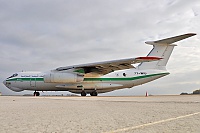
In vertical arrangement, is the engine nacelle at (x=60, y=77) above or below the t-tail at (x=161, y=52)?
Answer: below

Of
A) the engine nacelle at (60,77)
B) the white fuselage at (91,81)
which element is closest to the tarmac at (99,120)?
the engine nacelle at (60,77)

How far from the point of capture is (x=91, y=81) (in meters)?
22.2

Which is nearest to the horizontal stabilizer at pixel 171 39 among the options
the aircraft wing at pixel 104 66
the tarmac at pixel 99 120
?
the aircraft wing at pixel 104 66

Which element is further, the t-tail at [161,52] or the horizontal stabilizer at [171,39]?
the t-tail at [161,52]

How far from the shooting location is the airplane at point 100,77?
2138 cm

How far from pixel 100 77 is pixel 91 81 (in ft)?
3.31

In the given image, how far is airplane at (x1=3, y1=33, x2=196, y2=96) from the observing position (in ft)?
70.1

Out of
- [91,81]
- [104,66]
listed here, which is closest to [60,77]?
[91,81]

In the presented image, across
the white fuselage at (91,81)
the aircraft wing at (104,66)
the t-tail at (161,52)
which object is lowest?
the white fuselage at (91,81)

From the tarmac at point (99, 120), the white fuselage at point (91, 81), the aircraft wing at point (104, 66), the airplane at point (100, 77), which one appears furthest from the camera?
the white fuselage at point (91, 81)

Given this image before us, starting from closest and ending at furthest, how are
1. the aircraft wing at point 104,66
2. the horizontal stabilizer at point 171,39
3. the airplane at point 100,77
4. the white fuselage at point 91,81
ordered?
1. the horizontal stabilizer at point 171,39
2. the aircraft wing at point 104,66
3. the airplane at point 100,77
4. the white fuselage at point 91,81

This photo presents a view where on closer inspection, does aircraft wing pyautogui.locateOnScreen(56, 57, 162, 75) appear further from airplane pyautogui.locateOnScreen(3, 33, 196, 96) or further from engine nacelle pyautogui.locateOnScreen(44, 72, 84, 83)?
engine nacelle pyautogui.locateOnScreen(44, 72, 84, 83)

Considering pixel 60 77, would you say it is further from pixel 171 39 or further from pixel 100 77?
pixel 171 39

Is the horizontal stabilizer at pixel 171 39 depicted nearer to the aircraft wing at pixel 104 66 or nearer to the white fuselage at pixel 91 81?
the white fuselage at pixel 91 81
